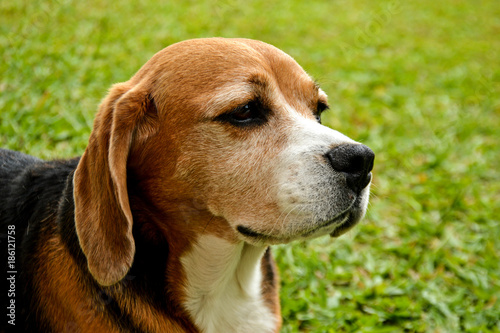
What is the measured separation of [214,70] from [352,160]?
1019 mm

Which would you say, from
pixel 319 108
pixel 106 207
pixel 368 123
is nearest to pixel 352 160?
pixel 319 108

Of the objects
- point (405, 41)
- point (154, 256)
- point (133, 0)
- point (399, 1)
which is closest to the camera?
point (154, 256)

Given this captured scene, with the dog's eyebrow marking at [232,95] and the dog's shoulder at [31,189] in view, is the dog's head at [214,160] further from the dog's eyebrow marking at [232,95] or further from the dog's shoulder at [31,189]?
the dog's shoulder at [31,189]

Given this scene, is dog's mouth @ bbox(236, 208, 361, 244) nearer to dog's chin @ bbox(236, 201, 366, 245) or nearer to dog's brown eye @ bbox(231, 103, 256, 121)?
dog's chin @ bbox(236, 201, 366, 245)

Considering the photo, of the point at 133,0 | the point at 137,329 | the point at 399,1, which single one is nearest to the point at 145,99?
the point at 137,329

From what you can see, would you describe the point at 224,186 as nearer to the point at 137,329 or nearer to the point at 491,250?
the point at 137,329

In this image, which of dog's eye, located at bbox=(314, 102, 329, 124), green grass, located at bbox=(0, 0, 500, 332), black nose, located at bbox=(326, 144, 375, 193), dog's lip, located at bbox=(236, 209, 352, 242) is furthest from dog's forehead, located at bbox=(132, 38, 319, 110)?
green grass, located at bbox=(0, 0, 500, 332)

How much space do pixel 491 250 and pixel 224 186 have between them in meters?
3.98

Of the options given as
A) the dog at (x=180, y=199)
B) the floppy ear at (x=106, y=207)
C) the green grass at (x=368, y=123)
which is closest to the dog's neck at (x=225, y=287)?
the dog at (x=180, y=199)

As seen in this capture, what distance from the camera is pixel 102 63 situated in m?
7.70

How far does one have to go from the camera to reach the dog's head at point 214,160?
8.98 ft

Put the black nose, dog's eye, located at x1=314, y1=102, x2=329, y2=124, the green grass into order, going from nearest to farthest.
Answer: the black nose → dog's eye, located at x1=314, y1=102, x2=329, y2=124 → the green grass

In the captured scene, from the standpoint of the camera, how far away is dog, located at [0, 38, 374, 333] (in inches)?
108

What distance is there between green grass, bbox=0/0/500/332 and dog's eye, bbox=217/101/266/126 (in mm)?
2011
